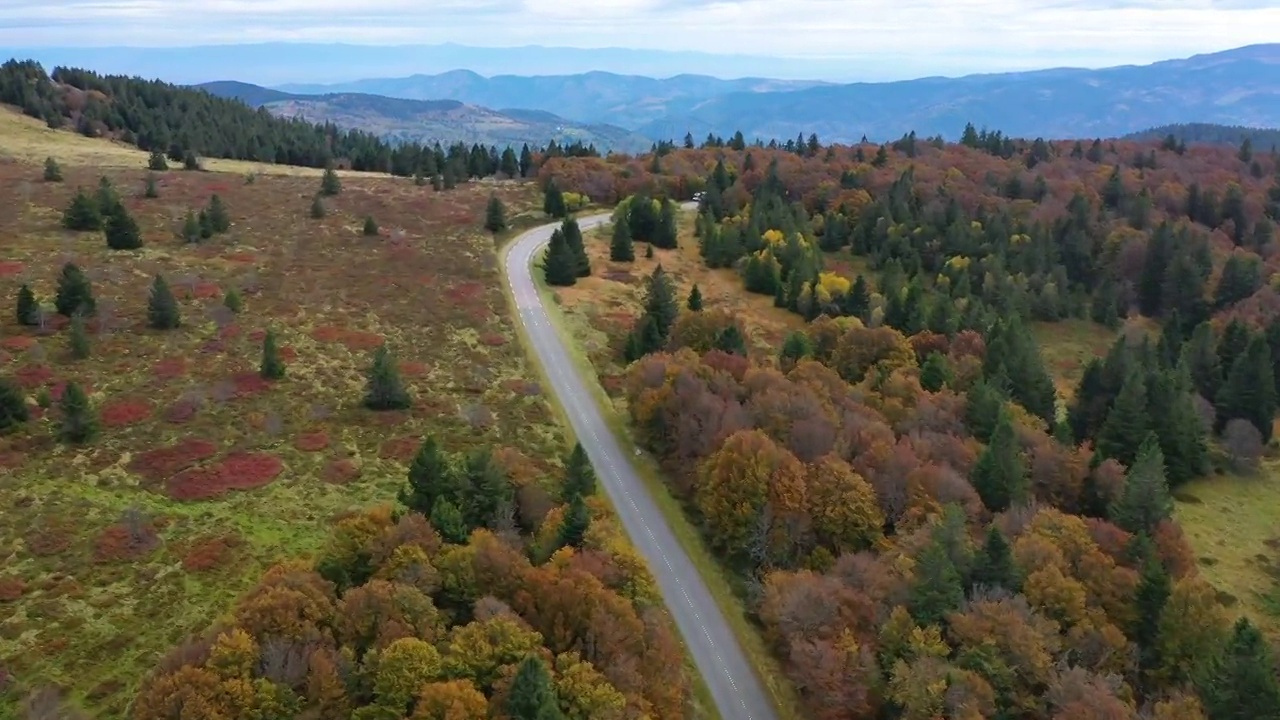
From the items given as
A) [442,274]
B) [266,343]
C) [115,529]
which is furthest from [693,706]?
[442,274]

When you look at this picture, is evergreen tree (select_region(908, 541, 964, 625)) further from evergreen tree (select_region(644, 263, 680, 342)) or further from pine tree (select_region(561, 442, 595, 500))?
evergreen tree (select_region(644, 263, 680, 342))

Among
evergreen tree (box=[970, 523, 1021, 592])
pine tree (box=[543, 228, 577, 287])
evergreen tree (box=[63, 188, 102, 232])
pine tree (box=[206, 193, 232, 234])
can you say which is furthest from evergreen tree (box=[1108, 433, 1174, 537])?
evergreen tree (box=[63, 188, 102, 232])

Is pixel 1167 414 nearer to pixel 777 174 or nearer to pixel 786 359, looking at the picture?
pixel 786 359

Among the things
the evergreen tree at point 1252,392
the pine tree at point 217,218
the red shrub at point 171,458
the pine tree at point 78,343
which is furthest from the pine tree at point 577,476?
the evergreen tree at point 1252,392

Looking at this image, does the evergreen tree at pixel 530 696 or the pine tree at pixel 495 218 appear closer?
the evergreen tree at pixel 530 696

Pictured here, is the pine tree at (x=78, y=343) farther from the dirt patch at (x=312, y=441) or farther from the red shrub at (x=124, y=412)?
the dirt patch at (x=312, y=441)
